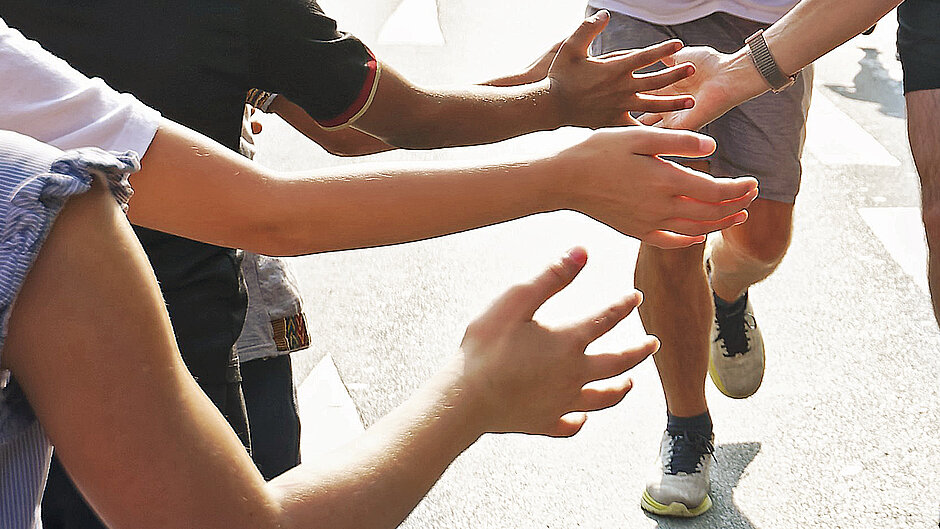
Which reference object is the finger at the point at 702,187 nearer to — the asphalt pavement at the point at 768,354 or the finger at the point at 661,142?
the finger at the point at 661,142

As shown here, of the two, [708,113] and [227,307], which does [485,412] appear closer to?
[227,307]

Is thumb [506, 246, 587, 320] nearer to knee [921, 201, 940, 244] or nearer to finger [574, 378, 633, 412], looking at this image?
finger [574, 378, 633, 412]

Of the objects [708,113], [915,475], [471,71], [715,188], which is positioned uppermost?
[715,188]

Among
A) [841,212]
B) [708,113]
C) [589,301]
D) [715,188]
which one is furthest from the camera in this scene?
[841,212]

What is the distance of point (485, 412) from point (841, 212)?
13.9 feet

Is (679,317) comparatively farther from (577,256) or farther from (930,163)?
(577,256)

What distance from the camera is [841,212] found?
16.7 ft

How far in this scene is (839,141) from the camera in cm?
589

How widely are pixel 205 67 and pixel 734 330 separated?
7.33 ft

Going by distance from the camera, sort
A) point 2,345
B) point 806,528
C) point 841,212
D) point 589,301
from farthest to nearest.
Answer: point 841,212 → point 589,301 → point 806,528 → point 2,345

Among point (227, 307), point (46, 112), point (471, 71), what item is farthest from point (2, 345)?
point (471, 71)

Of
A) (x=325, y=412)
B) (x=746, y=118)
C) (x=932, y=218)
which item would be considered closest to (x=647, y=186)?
(x=932, y=218)

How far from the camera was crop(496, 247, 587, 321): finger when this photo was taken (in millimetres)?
1264

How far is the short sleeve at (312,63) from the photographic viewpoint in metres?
1.86
